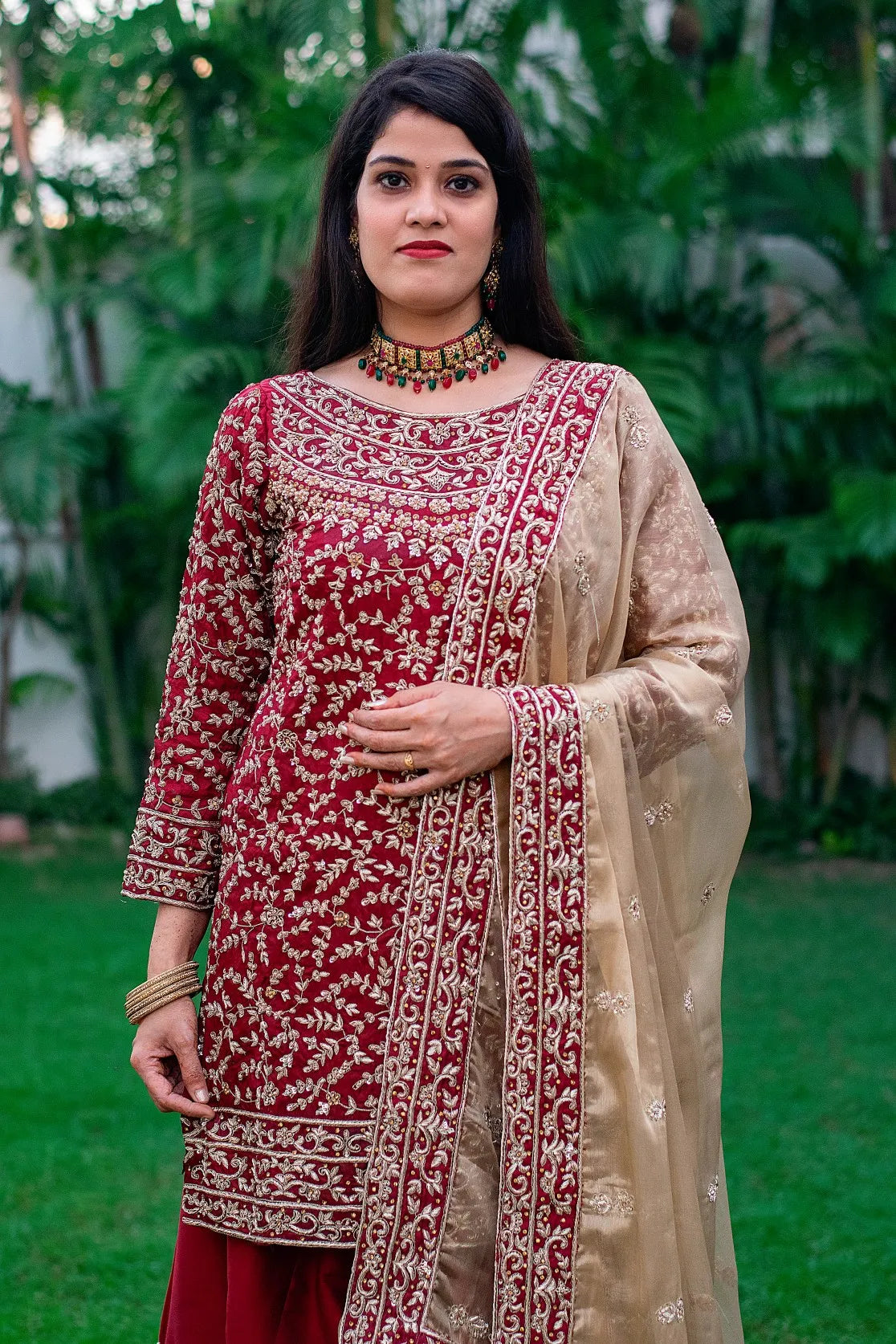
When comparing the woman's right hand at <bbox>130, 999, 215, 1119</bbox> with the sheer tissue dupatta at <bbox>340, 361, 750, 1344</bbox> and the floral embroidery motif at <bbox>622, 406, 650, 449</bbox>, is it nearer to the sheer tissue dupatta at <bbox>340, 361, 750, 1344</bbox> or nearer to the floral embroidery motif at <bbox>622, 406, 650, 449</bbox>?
the sheer tissue dupatta at <bbox>340, 361, 750, 1344</bbox>

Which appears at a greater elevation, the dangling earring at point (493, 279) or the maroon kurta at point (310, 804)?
the dangling earring at point (493, 279)

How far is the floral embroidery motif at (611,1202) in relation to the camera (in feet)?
5.28

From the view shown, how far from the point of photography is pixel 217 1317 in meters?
1.77

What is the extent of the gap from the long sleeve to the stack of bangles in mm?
82

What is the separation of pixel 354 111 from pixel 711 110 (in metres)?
4.88

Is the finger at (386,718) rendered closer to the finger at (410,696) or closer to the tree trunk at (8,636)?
the finger at (410,696)

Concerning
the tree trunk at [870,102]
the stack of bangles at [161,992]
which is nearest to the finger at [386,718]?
the stack of bangles at [161,992]

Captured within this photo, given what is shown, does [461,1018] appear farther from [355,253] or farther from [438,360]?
[355,253]

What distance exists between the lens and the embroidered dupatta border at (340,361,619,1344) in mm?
1611

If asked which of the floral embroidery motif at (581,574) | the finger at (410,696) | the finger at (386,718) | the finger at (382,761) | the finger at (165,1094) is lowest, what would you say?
the finger at (165,1094)

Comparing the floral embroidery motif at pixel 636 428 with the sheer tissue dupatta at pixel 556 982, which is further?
the floral embroidery motif at pixel 636 428

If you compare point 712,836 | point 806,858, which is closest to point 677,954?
point 712,836

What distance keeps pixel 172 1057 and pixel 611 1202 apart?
539 mm

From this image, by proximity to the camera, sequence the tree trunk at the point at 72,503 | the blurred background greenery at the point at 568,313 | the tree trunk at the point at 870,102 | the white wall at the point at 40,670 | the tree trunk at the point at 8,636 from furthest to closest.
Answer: the white wall at the point at 40,670 → the tree trunk at the point at 8,636 → the tree trunk at the point at 72,503 → the tree trunk at the point at 870,102 → the blurred background greenery at the point at 568,313
